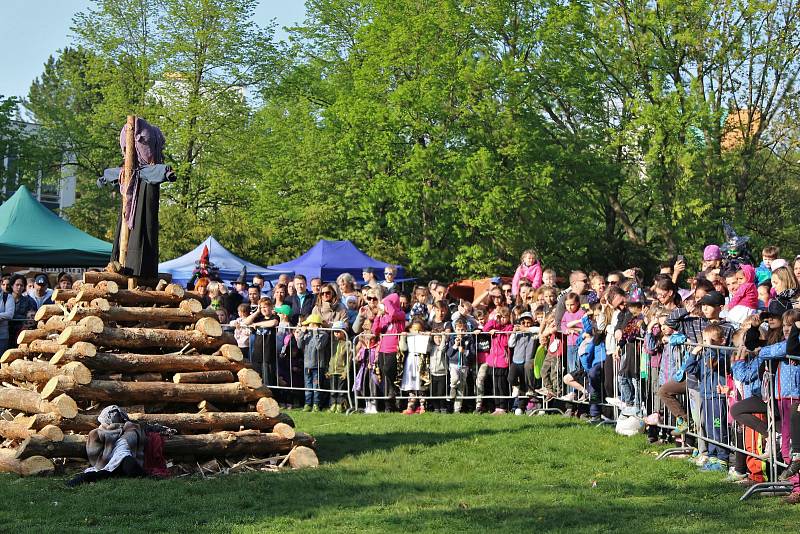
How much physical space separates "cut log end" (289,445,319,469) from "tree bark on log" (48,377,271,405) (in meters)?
0.88

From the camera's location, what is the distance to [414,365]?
16.6 m

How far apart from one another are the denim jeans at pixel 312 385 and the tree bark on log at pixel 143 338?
5.21 meters

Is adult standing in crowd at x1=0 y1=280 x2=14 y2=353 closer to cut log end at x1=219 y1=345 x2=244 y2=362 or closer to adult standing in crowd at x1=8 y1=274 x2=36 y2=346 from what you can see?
adult standing in crowd at x1=8 y1=274 x2=36 y2=346

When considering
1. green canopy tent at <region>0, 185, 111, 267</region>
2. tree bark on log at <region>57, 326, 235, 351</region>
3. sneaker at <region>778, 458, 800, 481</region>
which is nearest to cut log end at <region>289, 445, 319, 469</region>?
tree bark on log at <region>57, 326, 235, 351</region>

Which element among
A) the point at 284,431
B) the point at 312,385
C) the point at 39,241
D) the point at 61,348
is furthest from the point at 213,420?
the point at 39,241

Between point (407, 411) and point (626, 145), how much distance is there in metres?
20.7

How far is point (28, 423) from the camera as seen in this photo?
1069cm

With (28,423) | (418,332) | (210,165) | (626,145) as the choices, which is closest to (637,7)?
(626,145)

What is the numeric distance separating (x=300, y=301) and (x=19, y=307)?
5.16 meters

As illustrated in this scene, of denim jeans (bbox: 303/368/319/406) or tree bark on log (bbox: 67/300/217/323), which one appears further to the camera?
denim jeans (bbox: 303/368/319/406)

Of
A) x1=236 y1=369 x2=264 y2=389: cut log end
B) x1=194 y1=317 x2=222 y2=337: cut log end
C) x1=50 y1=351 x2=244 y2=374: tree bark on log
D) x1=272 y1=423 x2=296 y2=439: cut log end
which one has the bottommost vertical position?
x1=272 y1=423 x2=296 y2=439: cut log end

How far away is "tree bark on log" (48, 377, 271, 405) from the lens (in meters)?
10.8

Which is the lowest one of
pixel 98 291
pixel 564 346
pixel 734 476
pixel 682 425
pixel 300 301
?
pixel 734 476

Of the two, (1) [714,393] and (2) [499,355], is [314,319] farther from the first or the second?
(1) [714,393]
